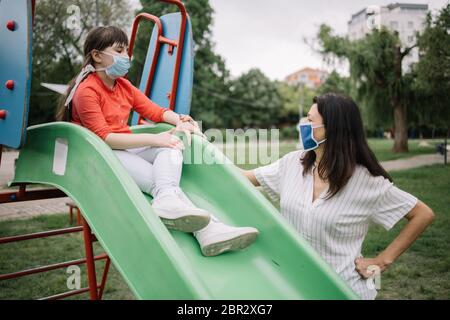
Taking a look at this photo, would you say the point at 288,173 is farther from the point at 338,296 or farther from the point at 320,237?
the point at 338,296

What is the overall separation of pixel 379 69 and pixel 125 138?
16710mm

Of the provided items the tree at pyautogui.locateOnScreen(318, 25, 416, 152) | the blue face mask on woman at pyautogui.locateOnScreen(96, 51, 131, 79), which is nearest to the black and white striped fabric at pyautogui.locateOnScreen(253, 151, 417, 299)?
the blue face mask on woman at pyautogui.locateOnScreen(96, 51, 131, 79)

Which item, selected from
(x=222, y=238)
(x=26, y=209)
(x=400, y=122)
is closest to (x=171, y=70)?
(x=222, y=238)

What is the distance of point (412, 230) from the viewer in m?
2.04

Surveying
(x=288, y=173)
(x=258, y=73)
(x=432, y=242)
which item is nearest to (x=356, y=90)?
(x=432, y=242)

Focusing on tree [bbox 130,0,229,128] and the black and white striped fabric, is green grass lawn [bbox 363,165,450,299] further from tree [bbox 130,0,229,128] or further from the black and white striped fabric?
tree [bbox 130,0,229,128]

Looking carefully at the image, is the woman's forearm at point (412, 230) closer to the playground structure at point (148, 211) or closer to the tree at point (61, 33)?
the playground structure at point (148, 211)

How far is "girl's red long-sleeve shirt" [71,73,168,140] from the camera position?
2324 millimetres

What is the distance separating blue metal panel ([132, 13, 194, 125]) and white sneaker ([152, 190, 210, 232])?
54.8 inches

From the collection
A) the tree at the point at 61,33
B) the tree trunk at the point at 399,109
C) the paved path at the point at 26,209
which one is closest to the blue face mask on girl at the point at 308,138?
the paved path at the point at 26,209

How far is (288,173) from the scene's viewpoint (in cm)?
236

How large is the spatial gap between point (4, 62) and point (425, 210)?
2.39 m

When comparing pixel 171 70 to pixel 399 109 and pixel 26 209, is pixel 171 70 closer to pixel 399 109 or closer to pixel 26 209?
pixel 26 209
